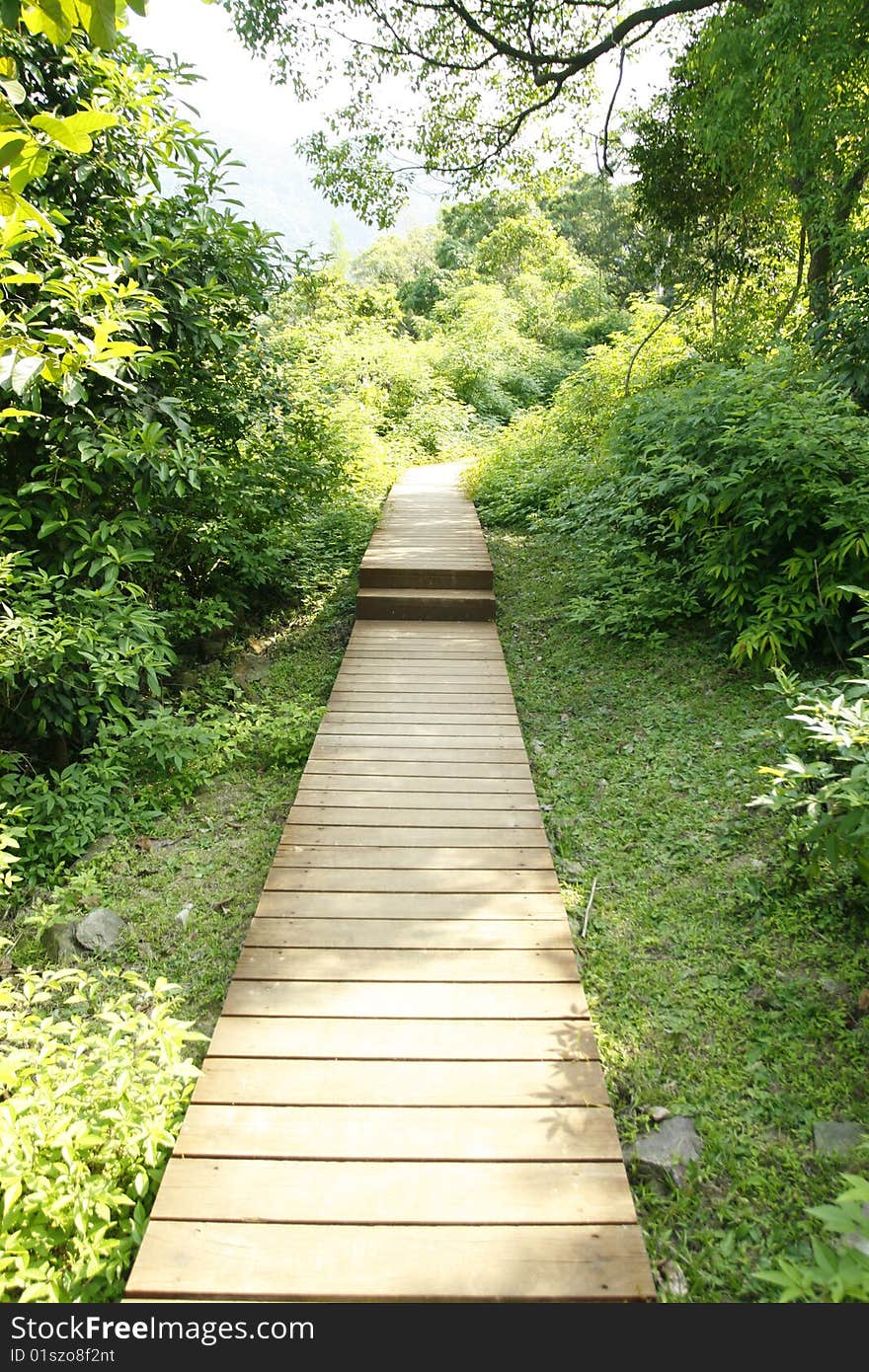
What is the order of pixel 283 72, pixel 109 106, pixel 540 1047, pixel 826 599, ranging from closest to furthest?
pixel 540 1047, pixel 109 106, pixel 826 599, pixel 283 72

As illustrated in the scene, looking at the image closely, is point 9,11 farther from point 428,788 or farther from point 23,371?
point 428,788

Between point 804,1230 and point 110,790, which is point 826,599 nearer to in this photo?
point 804,1230

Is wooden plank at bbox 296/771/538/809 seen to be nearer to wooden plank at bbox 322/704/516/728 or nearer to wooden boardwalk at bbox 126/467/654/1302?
wooden boardwalk at bbox 126/467/654/1302

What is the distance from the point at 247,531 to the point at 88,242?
87.1 inches

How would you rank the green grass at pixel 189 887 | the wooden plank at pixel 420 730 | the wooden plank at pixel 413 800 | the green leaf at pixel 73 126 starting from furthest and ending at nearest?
the wooden plank at pixel 420 730
the wooden plank at pixel 413 800
the green grass at pixel 189 887
the green leaf at pixel 73 126

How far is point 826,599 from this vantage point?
4457 mm

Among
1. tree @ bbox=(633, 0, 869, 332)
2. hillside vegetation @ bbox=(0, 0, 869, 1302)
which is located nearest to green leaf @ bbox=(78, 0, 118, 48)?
hillside vegetation @ bbox=(0, 0, 869, 1302)

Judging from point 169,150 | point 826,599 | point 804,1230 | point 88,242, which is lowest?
point 804,1230

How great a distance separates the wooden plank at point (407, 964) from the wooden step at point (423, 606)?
12.3ft

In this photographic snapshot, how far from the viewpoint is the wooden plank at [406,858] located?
9.68 ft

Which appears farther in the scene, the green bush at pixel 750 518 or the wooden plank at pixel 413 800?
the green bush at pixel 750 518

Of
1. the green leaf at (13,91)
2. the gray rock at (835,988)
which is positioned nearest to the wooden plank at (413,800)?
the gray rock at (835,988)

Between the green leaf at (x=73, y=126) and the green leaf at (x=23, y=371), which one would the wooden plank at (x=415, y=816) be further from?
the green leaf at (x=73, y=126)

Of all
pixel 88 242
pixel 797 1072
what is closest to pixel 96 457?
pixel 88 242
